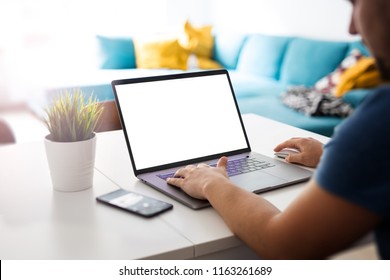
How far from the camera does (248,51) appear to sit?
4703 millimetres

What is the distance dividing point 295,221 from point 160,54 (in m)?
3.97

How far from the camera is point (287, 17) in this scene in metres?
4.57

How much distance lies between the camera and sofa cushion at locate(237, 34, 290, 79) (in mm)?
4352

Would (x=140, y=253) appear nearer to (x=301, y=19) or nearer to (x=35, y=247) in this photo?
(x=35, y=247)

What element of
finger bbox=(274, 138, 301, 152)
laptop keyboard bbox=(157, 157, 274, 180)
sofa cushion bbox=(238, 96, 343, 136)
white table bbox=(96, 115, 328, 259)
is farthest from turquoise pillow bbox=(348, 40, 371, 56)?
laptop keyboard bbox=(157, 157, 274, 180)

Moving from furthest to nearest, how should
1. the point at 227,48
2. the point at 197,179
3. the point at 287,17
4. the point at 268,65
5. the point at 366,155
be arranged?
the point at 227,48, the point at 287,17, the point at 268,65, the point at 197,179, the point at 366,155

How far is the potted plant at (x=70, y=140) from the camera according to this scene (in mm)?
1173

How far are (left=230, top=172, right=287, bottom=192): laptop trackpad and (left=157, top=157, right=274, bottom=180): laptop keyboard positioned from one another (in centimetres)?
3

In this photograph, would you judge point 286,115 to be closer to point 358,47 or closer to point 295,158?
point 358,47

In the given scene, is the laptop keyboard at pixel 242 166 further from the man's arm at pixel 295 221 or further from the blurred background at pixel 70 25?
the blurred background at pixel 70 25

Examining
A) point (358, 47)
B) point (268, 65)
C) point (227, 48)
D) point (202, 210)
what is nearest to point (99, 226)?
point (202, 210)

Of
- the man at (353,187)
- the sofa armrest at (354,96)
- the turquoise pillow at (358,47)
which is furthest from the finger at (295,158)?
the turquoise pillow at (358,47)

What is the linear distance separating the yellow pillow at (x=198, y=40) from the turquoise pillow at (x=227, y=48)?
0.21 feet

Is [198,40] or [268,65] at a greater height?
[198,40]
